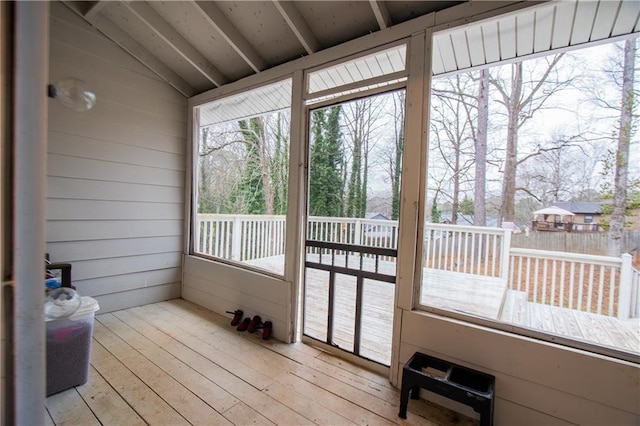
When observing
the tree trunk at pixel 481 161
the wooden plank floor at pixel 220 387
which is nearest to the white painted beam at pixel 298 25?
the tree trunk at pixel 481 161

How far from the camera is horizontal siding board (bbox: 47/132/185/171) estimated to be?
2717 millimetres

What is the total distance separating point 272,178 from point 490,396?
240 cm

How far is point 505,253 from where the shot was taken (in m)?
1.90

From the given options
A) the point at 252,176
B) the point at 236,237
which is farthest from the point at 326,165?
the point at 236,237

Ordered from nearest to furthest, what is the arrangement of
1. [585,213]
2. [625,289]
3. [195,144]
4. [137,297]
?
[625,289] → [585,213] → [137,297] → [195,144]

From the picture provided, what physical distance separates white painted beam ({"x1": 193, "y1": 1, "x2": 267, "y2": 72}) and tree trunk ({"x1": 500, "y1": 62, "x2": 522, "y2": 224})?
2134 millimetres

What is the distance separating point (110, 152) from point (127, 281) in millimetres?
1402

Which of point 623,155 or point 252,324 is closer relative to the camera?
point 623,155

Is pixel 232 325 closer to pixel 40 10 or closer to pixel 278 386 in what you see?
pixel 278 386

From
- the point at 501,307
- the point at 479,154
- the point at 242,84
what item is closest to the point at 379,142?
the point at 479,154

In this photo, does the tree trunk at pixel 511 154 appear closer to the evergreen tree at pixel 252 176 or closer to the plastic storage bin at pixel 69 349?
the evergreen tree at pixel 252 176

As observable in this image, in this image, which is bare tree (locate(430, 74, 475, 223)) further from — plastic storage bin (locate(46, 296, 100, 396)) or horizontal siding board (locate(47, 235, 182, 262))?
horizontal siding board (locate(47, 235, 182, 262))

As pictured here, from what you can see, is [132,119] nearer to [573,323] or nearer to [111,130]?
[111,130]

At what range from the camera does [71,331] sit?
6.24 feet
